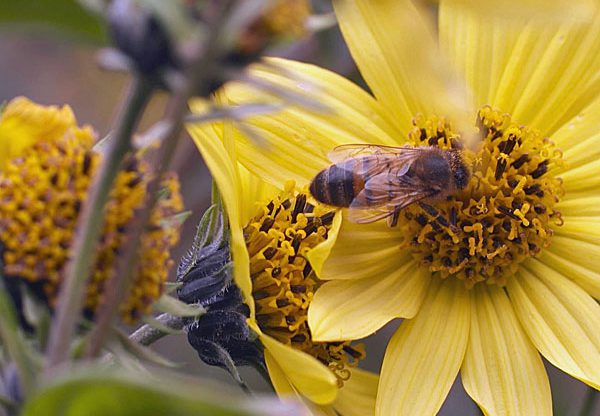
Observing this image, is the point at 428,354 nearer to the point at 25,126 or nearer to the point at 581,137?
the point at 581,137

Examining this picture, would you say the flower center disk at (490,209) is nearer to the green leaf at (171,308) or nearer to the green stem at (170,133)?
the green leaf at (171,308)

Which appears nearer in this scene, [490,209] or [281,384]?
[281,384]

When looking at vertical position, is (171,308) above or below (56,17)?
below

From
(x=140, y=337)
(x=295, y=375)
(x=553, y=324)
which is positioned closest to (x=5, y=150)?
(x=140, y=337)

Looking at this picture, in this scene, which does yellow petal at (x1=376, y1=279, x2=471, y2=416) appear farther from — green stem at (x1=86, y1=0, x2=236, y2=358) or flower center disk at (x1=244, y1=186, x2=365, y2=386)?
green stem at (x1=86, y1=0, x2=236, y2=358)


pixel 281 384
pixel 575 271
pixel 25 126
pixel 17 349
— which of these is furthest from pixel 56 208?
pixel 575 271
